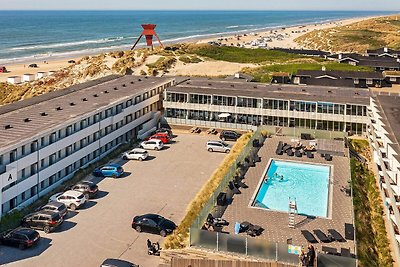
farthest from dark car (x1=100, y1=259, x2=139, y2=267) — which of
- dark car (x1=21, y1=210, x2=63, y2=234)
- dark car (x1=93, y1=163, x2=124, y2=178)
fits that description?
dark car (x1=93, y1=163, x2=124, y2=178)

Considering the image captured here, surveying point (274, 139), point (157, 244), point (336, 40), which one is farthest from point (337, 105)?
point (336, 40)

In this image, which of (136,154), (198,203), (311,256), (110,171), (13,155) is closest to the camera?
(311,256)

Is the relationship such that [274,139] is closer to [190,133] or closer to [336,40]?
[190,133]

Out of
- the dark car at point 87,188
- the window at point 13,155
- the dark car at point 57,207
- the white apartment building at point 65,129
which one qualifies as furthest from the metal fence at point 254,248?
the window at point 13,155

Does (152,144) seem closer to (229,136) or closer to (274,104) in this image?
(229,136)

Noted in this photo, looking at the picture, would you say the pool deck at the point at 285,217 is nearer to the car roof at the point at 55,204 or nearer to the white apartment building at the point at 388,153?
the white apartment building at the point at 388,153

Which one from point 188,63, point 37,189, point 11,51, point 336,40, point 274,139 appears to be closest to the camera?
point 37,189

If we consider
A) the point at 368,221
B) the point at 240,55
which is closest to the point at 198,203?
the point at 368,221
